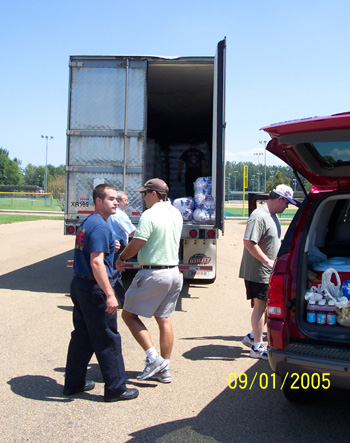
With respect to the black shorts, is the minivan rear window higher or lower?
higher

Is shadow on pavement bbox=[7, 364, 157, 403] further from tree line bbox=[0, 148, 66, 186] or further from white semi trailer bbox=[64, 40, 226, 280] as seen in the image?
tree line bbox=[0, 148, 66, 186]

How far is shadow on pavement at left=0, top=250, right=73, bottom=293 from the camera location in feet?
29.8

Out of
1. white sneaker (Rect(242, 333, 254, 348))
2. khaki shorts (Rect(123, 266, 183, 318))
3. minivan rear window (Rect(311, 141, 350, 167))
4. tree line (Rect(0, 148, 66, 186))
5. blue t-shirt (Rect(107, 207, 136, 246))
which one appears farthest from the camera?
tree line (Rect(0, 148, 66, 186))

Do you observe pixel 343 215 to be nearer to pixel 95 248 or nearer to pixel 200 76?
pixel 95 248

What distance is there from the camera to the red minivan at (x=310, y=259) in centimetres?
332

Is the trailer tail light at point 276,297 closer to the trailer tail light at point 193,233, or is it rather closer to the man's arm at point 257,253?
the man's arm at point 257,253

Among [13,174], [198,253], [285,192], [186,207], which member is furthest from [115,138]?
[13,174]

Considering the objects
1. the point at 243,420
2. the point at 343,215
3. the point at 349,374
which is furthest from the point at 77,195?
the point at 349,374

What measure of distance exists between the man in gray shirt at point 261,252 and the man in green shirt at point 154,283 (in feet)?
3.25

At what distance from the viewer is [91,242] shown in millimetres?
4059

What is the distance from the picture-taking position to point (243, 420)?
3.81 m

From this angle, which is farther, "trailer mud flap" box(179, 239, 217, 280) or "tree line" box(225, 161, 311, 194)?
"tree line" box(225, 161, 311, 194)

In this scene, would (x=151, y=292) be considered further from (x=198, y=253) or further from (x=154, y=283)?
(x=198, y=253)

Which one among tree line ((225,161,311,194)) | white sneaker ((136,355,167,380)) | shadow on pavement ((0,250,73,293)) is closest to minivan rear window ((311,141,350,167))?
white sneaker ((136,355,167,380))
